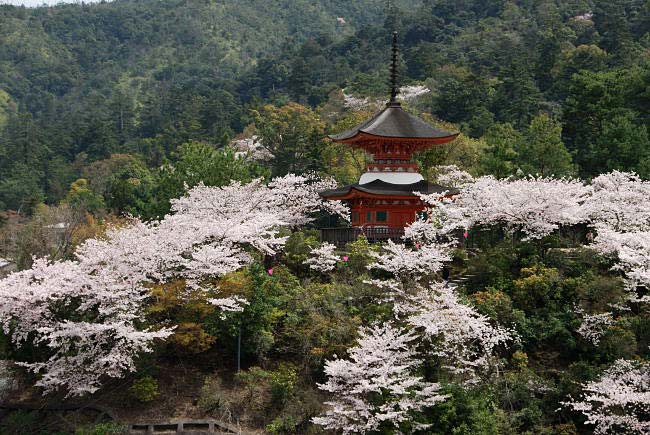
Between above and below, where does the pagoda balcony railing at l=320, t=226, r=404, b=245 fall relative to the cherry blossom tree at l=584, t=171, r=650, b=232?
below

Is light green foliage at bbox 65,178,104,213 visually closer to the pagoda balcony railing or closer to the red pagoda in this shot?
the red pagoda

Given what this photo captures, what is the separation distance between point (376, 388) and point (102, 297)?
295 inches

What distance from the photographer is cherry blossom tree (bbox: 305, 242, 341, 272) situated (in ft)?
77.9

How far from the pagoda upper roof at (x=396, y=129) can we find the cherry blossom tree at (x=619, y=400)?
11.1 meters

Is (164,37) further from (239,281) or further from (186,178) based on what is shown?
(239,281)

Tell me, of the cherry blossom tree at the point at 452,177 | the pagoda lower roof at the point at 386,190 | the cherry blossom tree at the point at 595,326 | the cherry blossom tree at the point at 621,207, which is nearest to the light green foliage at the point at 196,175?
the pagoda lower roof at the point at 386,190

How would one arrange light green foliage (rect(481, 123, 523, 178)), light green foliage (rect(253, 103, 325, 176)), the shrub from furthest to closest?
light green foliage (rect(253, 103, 325, 176)) → light green foliage (rect(481, 123, 523, 178)) → the shrub

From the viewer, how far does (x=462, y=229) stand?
2538 cm

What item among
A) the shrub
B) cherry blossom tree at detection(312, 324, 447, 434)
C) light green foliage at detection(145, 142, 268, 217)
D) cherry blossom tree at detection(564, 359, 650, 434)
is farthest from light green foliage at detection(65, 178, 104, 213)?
cherry blossom tree at detection(564, 359, 650, 434)

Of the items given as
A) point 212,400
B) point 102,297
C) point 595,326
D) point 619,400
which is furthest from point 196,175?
point 619,400

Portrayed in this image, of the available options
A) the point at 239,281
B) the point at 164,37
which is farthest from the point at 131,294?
the point at 164,37

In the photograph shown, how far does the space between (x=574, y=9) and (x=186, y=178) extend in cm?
5499

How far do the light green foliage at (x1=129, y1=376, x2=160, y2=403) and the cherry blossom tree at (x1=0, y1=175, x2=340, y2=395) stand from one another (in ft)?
1.66

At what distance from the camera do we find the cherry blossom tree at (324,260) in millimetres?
23734
